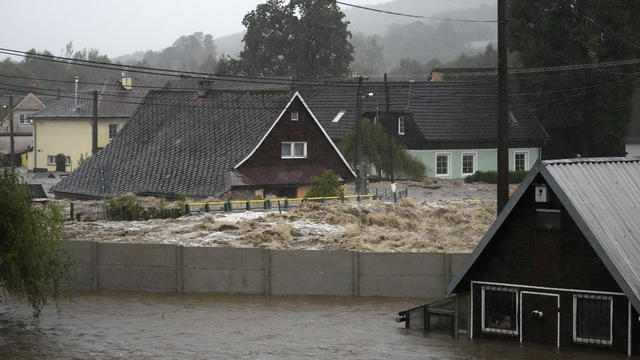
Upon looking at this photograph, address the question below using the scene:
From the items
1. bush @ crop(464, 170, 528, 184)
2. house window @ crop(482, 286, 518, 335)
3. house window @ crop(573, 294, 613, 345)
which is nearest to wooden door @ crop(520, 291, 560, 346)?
house window @ crop(482, 286, 518, 335)

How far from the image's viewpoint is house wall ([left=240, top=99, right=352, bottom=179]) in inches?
2140

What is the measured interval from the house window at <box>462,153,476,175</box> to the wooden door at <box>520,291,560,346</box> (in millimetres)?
48718

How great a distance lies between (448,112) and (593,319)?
5143 centimetres

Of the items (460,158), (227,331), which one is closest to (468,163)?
(460,158)

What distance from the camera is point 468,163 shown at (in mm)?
72750

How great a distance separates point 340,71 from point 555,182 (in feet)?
278

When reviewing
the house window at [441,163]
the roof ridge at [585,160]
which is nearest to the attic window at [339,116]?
the house window at [441,163]

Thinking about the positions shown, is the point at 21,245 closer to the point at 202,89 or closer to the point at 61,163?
the point at 202,89

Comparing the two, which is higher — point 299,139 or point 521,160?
point 299,139

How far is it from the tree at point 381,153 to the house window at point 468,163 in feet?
20.7

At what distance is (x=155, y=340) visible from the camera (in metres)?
27.1

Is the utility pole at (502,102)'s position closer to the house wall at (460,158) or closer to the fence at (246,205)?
the fence at (246,205)

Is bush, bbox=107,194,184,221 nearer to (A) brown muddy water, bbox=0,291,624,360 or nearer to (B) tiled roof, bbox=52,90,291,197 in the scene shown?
(B) tiled roof, bbox=52,90,291,197

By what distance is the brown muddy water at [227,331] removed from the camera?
24891mm
